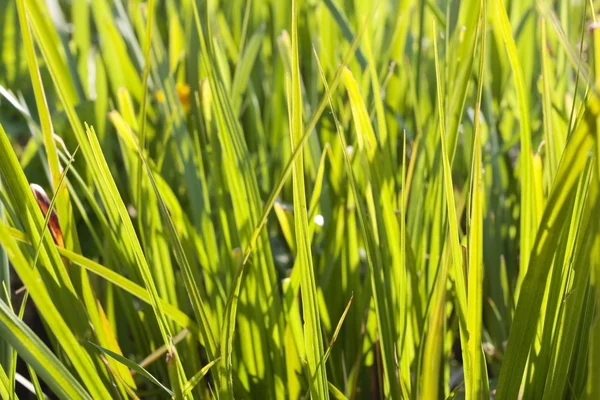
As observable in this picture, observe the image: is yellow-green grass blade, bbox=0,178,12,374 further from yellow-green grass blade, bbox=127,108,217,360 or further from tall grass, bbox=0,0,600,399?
yellow-green grass blade, bbox=127,108,217,360

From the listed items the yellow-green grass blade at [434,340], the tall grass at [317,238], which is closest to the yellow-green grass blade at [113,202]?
the tall grass at [317,238]

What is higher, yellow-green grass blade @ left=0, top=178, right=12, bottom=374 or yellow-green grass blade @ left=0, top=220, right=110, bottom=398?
yellow-green grass blade @ left=0, top=220, right=110, bottom=398

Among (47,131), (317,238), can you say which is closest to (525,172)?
(317,238)

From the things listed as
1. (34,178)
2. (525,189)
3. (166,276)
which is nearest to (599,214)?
(525,189)

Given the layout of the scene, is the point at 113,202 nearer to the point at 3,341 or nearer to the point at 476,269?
the point at 3,341

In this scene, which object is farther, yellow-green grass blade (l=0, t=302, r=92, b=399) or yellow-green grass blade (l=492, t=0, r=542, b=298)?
yellow-green grass blade (l=492, t=0, r=542, b=298)

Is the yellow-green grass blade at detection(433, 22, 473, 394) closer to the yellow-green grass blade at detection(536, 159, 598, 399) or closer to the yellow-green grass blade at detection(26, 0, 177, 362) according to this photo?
the yellow-green grass blade at detection(536, 159, 598, 399)

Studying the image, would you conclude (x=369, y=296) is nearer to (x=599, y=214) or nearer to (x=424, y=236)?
(x=424, y=236)

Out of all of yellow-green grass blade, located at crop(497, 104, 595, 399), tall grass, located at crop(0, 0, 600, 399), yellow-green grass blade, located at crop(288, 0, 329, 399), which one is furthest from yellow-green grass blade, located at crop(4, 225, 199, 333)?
yellow-green grass blade, located at crop(497, 104, 595, 399)
